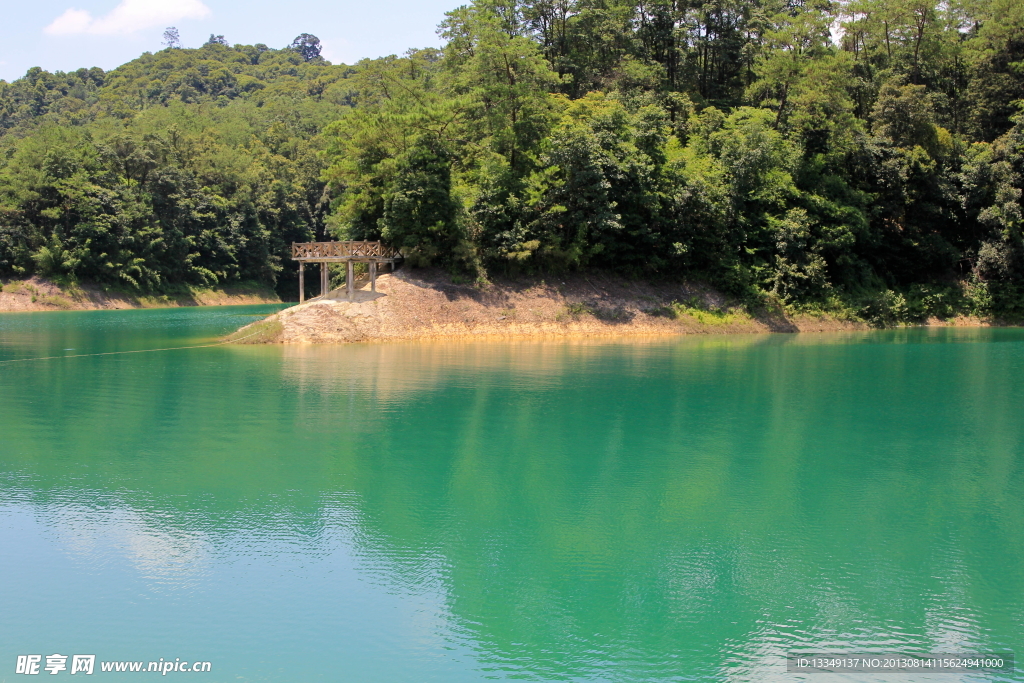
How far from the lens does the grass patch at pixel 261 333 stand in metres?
37.1

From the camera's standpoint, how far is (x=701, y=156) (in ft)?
159

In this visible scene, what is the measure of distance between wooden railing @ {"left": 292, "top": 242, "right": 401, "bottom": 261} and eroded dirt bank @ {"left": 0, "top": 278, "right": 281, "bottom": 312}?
38185 millimetres

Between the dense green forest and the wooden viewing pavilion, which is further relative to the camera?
the dense green forest

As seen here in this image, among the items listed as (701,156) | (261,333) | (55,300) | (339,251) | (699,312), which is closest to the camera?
(261,333)

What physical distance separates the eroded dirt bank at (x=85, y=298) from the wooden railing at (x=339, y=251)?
3818 cm

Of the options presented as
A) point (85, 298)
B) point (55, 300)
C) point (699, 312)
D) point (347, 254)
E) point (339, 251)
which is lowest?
point (55, 300)

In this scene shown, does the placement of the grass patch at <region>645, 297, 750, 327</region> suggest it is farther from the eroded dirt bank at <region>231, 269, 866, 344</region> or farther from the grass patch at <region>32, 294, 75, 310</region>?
the grass patch at <region>32, 294, 75, 310</region>

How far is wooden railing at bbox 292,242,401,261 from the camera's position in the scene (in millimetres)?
39156

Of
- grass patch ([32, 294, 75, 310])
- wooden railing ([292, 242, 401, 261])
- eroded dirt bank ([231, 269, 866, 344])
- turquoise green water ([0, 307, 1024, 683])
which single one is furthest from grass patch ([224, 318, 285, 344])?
grass patch ([32, 294, 75, 310])

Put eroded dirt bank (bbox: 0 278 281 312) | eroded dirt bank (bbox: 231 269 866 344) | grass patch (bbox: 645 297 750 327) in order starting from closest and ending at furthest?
eroded dirt bank (bbox: 231 269 866 344) → grass patch (bbox: 645 297 750 327) → eroded dirt bank (bbox: 0 278 281 312)

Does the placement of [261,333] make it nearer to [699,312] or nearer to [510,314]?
[510,314]

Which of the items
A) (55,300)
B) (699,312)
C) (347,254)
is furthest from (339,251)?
(55,300)

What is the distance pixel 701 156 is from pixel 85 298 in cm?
5284

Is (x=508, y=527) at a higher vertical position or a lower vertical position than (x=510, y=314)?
lower
